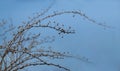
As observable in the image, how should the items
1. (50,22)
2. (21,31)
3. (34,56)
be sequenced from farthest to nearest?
(50,22) → (21,31) → (34,56)

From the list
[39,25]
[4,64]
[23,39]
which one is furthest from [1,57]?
[39,25]

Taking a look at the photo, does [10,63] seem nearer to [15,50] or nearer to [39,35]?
[15,50]

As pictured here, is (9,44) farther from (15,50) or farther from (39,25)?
(39,25)

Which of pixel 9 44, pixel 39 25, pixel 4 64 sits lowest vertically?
pixel 4 64

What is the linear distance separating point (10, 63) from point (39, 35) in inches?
27.5

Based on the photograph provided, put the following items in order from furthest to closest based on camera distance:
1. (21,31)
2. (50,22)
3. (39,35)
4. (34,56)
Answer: (39,35), (50,22), (21,31), (34,56)

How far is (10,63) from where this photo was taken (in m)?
2.89

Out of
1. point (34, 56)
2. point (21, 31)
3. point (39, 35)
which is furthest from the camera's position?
point (39, 35)

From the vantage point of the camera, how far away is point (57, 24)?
326 centimetres

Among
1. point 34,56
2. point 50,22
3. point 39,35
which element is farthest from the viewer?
point 39,35

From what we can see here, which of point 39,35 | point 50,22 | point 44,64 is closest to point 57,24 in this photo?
point 50,22

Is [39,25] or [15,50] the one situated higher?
[39,25]

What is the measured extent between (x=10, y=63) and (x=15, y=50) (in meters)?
0.22

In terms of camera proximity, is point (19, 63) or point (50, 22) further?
point (50, 22)
